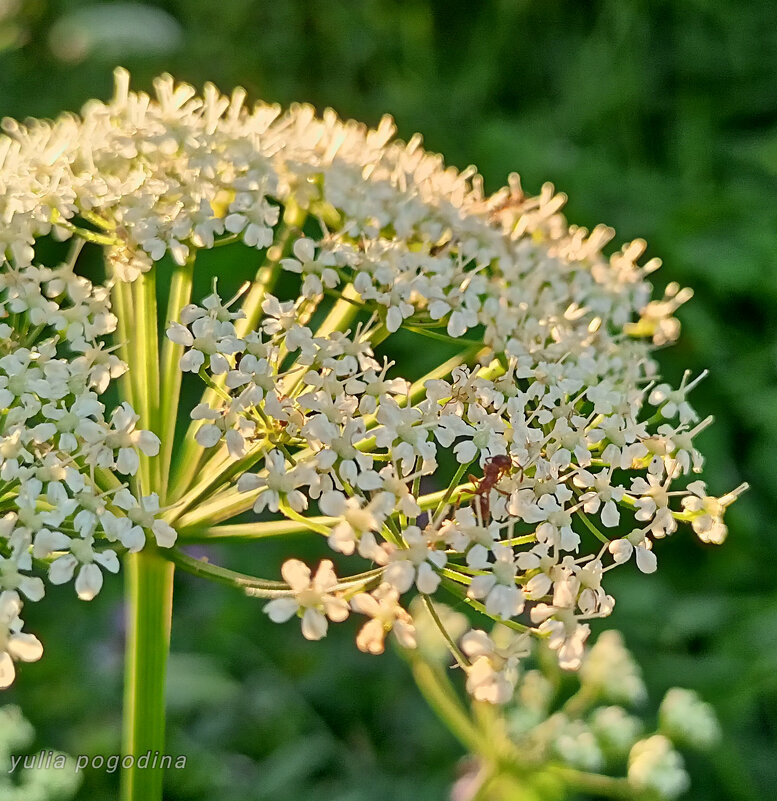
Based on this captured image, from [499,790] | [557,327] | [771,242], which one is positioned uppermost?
[771,242]

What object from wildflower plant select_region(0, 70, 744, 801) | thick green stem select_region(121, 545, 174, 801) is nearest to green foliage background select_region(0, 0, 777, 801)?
thick green stem select_region(121, 545, 174, 801)

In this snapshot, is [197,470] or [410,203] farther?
[410,203]

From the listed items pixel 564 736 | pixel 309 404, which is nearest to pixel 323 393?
pixel 309 404

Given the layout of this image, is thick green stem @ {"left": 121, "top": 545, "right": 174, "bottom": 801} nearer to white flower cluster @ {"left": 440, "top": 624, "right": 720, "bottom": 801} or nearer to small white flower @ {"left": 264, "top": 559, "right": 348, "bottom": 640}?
small white flower @ {"left": 264, "top": 559, "right": 348, "bottom": 640}

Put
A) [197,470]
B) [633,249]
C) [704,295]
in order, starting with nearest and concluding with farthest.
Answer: [197,470]
[633,249]
[704,295]

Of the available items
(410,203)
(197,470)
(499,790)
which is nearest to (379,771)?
(499,790)

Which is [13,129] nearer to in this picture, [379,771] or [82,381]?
[82,381]
